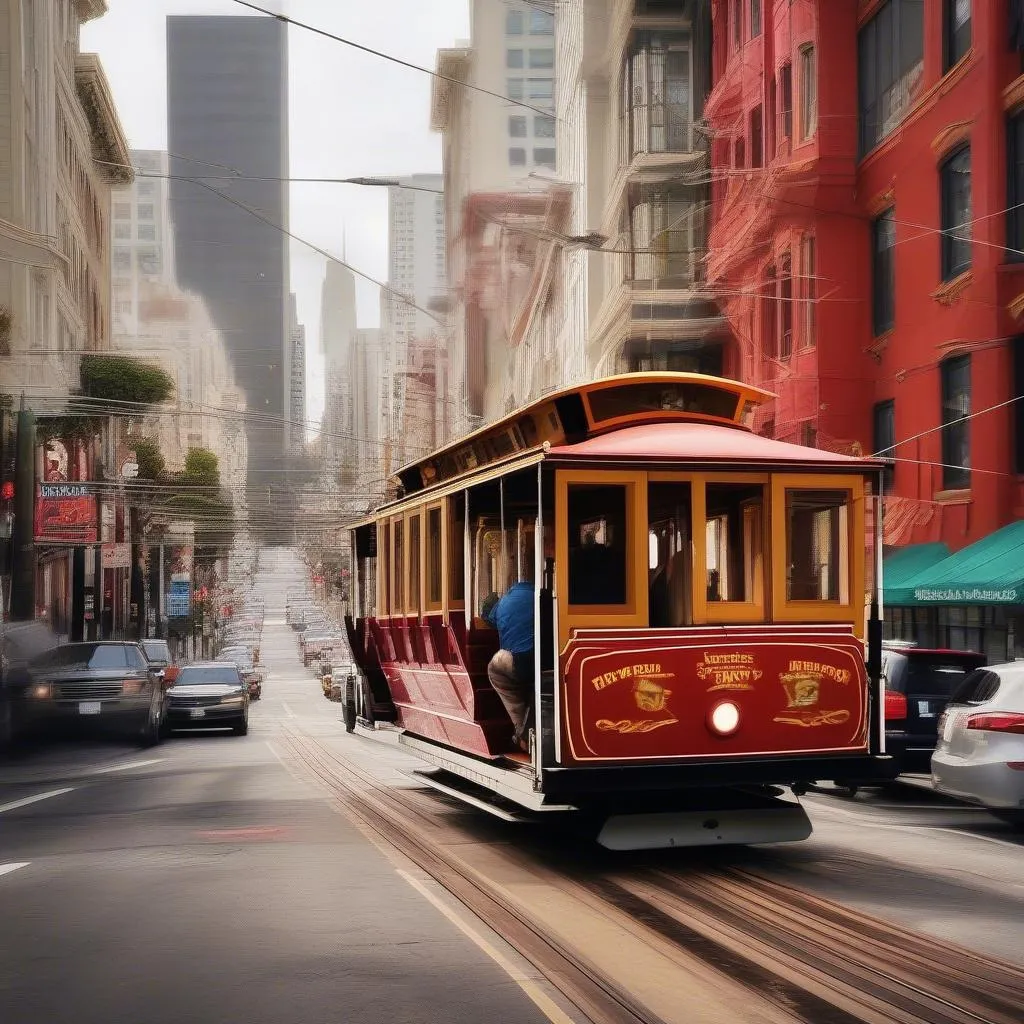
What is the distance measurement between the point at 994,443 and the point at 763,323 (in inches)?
397

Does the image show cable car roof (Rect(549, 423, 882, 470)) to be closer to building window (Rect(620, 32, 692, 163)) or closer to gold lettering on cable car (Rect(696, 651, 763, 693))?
gold lettering on cable car (Rect(696, 651, 763, 693))

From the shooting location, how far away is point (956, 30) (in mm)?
25219

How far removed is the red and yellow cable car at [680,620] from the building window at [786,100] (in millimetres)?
21379

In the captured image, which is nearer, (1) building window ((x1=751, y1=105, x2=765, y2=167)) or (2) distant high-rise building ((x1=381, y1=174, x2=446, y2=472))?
(1) building window ((x1=751, y1=105, x2=765, y2=167))

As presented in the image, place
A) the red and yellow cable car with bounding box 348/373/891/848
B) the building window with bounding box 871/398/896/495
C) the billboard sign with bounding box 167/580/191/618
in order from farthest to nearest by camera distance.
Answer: the billboard sign with bounding box 167/580/191/618
the building window with bounding box 871/398/896/495
the red and yellow cable car with bounding box 348/373/891/848

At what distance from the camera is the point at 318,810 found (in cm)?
1441

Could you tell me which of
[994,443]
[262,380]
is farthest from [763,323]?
[262,380]

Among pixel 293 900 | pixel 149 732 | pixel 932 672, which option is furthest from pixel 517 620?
pixel 149 732

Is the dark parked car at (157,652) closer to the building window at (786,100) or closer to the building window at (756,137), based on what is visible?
the building window at (756,137)

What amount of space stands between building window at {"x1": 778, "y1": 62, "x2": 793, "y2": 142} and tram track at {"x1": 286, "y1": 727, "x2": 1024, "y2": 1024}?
23.5 meters

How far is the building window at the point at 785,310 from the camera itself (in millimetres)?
31344

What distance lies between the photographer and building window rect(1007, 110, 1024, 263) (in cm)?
2327

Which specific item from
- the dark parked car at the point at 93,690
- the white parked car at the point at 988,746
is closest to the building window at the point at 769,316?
the dark parked car at the point at 93,690

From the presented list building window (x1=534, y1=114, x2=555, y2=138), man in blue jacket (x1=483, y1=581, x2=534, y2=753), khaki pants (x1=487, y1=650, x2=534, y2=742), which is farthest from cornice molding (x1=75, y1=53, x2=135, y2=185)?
khaki pants (x1=487, y1=650, x2=534, y2=742)
